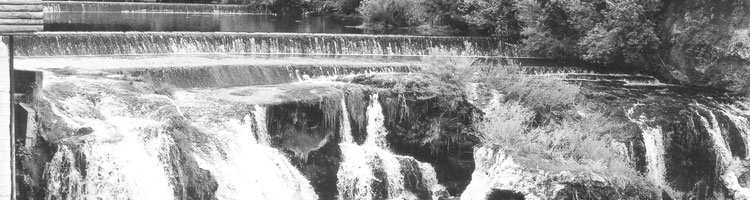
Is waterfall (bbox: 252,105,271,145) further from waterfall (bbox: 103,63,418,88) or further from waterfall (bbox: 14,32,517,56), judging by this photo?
waterfall (bbox: 14,32,517,56)

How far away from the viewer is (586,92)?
58.2 ft

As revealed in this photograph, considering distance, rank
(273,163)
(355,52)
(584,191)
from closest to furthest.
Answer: (584,191), (273,163), (355,52)

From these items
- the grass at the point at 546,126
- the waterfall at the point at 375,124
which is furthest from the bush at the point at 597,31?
the waterfall at the point at 375,124

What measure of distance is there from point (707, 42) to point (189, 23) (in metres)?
18.5

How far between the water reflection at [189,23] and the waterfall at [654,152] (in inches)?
616

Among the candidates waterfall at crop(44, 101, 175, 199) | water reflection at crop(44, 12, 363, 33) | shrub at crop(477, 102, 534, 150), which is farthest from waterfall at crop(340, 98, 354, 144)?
water reflection at crop(44, 12, 363, 33)

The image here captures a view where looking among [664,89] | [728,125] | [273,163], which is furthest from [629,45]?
[273,163]

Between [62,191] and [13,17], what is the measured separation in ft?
11.2

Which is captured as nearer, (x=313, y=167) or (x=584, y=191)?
(x=584, y=191)

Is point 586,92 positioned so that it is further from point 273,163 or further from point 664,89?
point 273,163

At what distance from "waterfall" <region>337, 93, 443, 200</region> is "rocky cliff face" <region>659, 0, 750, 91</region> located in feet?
29.6

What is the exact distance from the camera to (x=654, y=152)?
15375 mm

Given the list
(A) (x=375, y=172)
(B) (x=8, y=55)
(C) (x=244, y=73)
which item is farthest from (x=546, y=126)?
(B) (x=8, y=55)

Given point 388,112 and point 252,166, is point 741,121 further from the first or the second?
point 252,166
